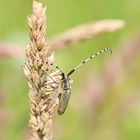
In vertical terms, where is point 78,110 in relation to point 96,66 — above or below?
below

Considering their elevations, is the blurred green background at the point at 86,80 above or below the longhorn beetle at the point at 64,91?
above

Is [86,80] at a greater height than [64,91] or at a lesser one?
greater

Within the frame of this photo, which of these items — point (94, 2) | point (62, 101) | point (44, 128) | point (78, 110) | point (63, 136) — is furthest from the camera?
point (94, 2)

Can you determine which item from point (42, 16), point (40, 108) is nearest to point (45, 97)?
point (40, 108)

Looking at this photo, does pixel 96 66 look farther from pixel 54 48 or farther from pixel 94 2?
pixel 54 48

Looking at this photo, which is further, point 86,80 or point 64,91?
point 86,80

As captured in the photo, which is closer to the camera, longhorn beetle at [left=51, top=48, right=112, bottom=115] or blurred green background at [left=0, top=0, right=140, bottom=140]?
longhorn beetle at [left=51, top=48, right=112, bottom=115]

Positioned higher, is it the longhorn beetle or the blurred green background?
the blurred green background

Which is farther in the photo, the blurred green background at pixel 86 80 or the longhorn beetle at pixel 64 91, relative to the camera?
the blurred green background at pixel 86 80
